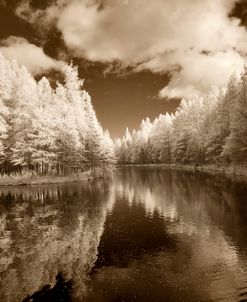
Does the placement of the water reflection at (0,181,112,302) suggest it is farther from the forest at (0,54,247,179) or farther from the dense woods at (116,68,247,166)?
the dense woods at (116,68,247,166)

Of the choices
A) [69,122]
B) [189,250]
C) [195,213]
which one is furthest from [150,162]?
[189,250]

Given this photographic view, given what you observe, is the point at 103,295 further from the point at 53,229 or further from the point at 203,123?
the point at 203,123

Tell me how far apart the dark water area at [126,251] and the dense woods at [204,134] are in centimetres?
2135

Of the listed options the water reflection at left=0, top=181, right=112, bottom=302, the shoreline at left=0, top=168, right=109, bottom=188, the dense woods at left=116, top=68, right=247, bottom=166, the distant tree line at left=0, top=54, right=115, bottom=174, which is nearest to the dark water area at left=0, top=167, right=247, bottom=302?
the water reflection at left=0, top=181, right=112, bottom=302

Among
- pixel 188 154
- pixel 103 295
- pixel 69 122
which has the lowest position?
pixel 103 295

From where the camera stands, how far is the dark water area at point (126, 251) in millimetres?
10586

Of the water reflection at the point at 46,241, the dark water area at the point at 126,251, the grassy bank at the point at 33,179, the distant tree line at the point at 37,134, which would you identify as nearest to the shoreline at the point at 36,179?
the grassy bank at the point at 33,179

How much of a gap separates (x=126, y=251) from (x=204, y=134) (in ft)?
184

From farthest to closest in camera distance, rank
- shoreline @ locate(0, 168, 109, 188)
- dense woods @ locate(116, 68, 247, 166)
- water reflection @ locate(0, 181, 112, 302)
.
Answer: dense woods @ locate(116, 68, 247, 166) < shoreline @ locate(0, 168, 109, 188) < water reflection @ locate(0, 181, 112, 302)

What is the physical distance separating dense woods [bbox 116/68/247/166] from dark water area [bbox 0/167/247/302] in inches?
841

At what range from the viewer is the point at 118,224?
1980cm

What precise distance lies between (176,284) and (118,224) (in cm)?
918

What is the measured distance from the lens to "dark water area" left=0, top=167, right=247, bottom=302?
10.6 meters

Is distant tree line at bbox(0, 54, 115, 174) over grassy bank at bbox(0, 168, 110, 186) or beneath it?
over
